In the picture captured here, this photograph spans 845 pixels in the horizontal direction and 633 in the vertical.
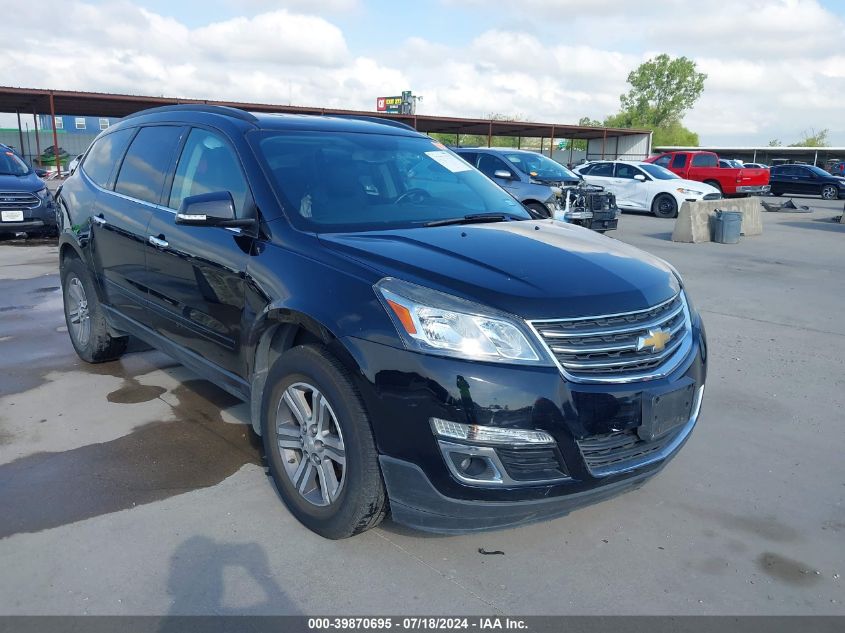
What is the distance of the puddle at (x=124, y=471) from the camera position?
11.0 ft

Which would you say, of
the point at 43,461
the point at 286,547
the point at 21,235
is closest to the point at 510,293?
the point at 286,547

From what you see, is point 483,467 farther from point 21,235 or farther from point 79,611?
point 21,235

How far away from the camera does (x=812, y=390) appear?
511cm

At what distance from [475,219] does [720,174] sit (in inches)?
912

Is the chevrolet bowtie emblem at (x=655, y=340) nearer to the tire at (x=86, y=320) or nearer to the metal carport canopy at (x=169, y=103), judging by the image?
the tire at (x=86, y=320)

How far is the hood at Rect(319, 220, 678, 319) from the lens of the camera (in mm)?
2709

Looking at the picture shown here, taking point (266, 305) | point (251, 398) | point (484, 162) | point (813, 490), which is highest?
point (484, 162)

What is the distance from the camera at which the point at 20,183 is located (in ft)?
41.5

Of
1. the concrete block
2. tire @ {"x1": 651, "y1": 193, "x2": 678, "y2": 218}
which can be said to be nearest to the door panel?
the concrete block

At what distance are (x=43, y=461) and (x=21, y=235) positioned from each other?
40.7 feet

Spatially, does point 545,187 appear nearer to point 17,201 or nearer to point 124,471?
point 17,201

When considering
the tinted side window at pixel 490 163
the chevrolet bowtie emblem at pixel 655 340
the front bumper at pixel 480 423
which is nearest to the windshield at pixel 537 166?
the tinted side window at pixel 490 163

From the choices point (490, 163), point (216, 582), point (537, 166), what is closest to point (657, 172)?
point (537, 166)

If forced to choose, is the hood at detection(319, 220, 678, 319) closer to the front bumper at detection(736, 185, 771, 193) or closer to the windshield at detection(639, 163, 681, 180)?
the windshield at detection(639, 163, 681, 180)
